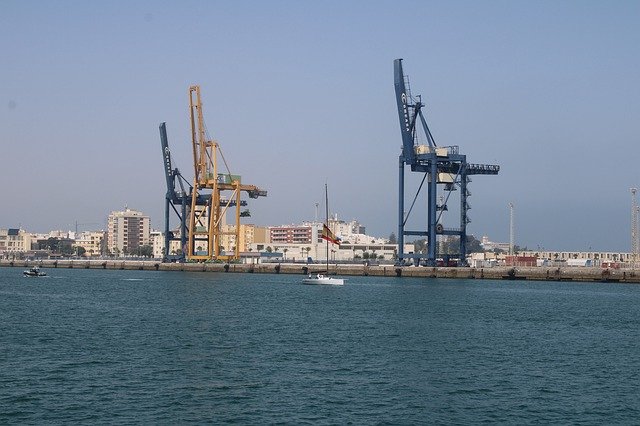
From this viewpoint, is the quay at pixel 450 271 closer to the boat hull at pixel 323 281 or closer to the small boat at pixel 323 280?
the small boat at pixel 323 280

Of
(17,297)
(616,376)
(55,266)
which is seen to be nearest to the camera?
(616,376)

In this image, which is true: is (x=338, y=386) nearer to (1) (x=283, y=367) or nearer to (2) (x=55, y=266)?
(1) (x=283, y=367)

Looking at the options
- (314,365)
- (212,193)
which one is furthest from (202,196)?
(314,365)

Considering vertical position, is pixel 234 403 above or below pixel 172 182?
below

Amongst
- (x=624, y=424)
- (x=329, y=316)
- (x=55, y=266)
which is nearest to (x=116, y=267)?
(x=55, y=266)

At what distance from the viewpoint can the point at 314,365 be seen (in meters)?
26.2

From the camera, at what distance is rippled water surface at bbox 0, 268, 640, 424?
20.1m

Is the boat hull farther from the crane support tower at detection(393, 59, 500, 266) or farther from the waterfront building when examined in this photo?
the waterfront building

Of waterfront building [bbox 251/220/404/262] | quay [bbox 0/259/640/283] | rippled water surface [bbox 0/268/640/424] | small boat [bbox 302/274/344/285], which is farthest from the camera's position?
waterfront building [bbox 251/220/404/262]

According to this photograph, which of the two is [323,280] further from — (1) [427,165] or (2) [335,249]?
(2) [335,249]

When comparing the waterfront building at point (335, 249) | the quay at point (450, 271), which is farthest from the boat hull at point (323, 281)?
the waterfront building at point (335, 249)

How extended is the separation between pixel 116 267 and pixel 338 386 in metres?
115

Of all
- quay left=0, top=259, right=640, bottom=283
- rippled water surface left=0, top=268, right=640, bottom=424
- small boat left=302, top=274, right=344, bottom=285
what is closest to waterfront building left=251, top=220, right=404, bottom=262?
quay left=0, top=259, right=640, bottom=283

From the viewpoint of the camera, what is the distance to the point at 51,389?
21828 millimetres
